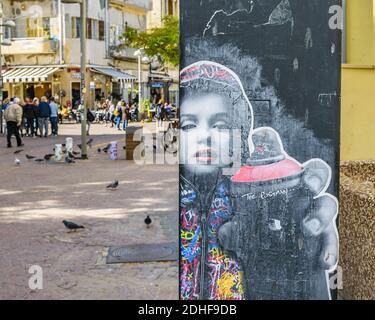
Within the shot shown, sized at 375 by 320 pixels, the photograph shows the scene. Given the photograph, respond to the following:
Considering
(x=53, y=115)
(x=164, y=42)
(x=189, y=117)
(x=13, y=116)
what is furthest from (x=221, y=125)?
(x=164, y=42)

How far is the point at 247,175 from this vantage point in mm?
3574

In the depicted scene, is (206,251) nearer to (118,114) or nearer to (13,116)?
(13,116)

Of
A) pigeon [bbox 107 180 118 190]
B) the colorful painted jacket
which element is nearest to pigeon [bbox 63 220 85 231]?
pigeon [bbox 107 180 118 190]

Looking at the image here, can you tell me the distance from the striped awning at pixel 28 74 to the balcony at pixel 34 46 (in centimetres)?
132

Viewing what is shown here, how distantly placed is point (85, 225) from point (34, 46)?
139 ft

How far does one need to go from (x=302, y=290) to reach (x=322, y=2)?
1.39 metres

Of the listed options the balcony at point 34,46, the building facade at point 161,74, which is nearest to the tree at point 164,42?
the balcony at point 34,46

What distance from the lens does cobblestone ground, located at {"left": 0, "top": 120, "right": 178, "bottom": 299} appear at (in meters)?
6.38

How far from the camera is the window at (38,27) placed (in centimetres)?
5069

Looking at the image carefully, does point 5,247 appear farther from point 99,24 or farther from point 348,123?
point 99,24

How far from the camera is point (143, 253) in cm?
781

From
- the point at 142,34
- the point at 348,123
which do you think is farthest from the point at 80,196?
the point at 142,34

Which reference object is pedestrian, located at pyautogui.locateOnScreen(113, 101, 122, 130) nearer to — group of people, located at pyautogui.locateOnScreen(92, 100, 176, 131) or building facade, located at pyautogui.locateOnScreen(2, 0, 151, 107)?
group of people, located at pyautogui.locateOnScreen(92, 100, 176, 131)

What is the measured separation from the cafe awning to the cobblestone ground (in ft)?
111
